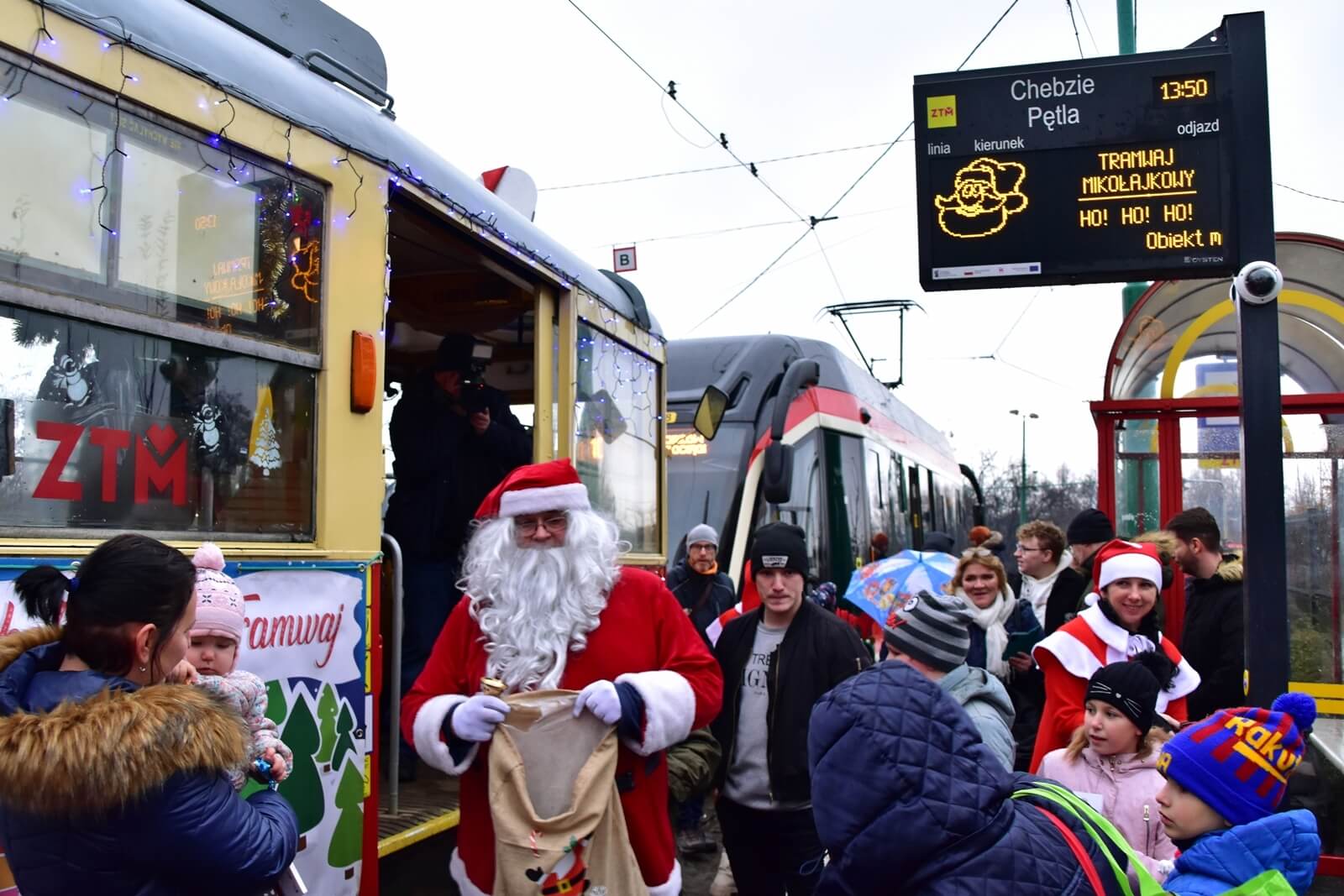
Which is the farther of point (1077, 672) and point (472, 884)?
point (1077, 672)

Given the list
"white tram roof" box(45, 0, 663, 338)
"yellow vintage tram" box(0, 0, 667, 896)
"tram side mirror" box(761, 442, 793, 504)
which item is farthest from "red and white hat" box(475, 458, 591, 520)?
"tram side mirror" box(761, 442, 793, 504)

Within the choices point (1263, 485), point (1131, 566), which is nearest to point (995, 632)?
point (1131, 566)

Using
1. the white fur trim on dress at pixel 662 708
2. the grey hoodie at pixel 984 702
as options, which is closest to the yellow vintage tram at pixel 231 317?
the white fur trim on dress at pixel 662 708

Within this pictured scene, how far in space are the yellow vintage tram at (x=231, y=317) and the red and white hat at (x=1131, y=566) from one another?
95.8 inches

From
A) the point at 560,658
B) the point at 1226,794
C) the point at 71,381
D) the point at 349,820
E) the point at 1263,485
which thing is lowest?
the point at 349,820

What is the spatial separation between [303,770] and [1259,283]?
3.51 m

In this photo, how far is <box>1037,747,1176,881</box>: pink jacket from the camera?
2998mm

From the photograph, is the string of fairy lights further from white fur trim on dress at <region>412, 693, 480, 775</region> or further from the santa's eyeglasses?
white fur trim on dress at <region>412, 693, 480, 775</region>

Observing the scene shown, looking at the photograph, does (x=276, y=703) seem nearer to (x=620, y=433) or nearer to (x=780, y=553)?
(x=780, y=553)

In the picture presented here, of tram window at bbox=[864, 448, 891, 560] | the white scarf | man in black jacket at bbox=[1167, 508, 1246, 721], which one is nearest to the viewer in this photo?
man in black jacket at bbox=[1167, 508, 1246, 721]

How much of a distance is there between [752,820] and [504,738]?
1216 mm

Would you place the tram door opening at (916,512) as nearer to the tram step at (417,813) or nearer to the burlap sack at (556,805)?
the tram step at (417,813)

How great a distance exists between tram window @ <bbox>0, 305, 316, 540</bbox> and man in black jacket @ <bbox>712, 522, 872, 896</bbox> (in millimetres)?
1535

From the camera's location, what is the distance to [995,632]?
5.04 metres
